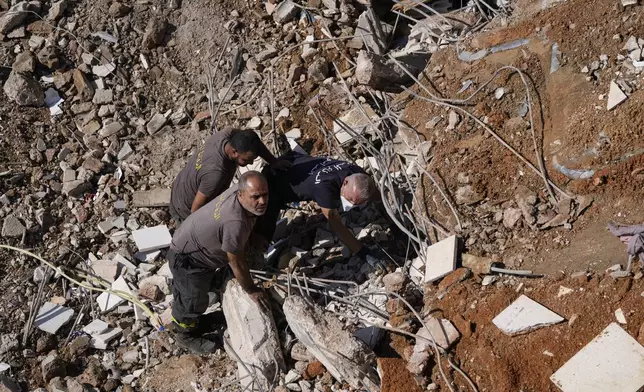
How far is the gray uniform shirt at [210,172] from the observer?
6.18m

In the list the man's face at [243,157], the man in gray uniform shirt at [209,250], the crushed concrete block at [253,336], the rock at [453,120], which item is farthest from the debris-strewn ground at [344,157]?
the man's face at [243,157]

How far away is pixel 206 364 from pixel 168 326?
0.59 metres

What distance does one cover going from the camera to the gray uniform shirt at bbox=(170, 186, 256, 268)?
5.44m

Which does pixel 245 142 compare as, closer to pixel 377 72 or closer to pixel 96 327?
pixel 377 72

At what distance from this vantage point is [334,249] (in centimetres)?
654

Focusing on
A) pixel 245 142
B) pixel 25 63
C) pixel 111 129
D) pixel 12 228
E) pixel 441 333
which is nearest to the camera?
pixel 441 333

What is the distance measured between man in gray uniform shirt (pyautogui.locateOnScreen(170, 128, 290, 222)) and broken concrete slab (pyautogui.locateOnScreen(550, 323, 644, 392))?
2959 millimetres

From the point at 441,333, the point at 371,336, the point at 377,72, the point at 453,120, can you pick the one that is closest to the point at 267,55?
the point at 377,72

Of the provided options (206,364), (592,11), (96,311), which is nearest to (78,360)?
(96,311)

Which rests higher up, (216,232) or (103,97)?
(216,232)

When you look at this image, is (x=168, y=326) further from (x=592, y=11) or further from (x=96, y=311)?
(x=592, y=11)

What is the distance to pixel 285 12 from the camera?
329 inches

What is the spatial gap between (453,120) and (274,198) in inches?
70.5

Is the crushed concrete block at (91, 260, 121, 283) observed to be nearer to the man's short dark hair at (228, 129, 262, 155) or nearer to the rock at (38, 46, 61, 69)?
the man's short dark hair at (228, 129, 262, 155)
